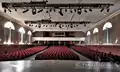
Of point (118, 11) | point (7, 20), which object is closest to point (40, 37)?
point (7, 20)

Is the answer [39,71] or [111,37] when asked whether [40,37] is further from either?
[39,71]

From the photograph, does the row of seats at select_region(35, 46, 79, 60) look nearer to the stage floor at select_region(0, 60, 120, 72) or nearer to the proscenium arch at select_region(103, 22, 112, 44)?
the stage floor at select_region(0, 60, 120, 72)

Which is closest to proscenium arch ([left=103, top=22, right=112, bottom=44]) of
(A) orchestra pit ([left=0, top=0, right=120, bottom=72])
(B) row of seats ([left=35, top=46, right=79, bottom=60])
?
(A) orchestra pit ([left=0, top=0, right=120, bottom=72])

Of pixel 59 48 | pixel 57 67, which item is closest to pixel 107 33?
pixel 59 48

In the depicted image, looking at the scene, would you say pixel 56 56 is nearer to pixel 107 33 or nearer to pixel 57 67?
pixel 57 67

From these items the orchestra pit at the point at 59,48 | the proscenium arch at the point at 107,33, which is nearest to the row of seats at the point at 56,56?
the orchestra pit at the point at 59,48

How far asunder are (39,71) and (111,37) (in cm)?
1008

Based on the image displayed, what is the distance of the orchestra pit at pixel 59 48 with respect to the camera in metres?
5.03

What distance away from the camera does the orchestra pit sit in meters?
5.03

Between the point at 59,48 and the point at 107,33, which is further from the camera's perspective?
the point at 59,48

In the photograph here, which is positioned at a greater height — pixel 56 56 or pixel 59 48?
pixel 56 56

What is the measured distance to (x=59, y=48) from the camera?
14.9m

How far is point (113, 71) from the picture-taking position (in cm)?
418

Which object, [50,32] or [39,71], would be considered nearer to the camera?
[39,71]
